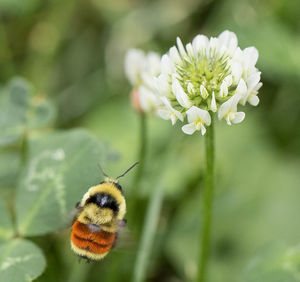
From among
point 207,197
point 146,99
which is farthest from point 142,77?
point 207,197

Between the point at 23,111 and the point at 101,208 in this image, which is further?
the point at 23,111

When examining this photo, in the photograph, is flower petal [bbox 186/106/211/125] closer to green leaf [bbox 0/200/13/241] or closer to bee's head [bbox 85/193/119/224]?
bee's head [bbox 85/193/119/224]

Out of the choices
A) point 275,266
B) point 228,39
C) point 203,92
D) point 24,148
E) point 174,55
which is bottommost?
point 275,266

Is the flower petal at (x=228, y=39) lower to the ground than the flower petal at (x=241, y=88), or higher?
higher

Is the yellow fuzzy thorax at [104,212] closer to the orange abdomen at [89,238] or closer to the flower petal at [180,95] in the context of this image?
the orange abdomen at [89,238]

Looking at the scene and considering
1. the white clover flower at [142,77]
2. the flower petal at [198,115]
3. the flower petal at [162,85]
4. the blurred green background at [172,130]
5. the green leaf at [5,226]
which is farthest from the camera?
the blurred green background at [172,130]

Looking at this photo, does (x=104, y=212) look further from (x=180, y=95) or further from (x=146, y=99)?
(x=146, y=99)

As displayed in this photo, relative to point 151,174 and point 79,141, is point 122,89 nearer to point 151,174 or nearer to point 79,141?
point 151,174

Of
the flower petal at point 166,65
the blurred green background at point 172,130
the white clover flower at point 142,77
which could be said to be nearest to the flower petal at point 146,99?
the white clover flower at point 142,77
